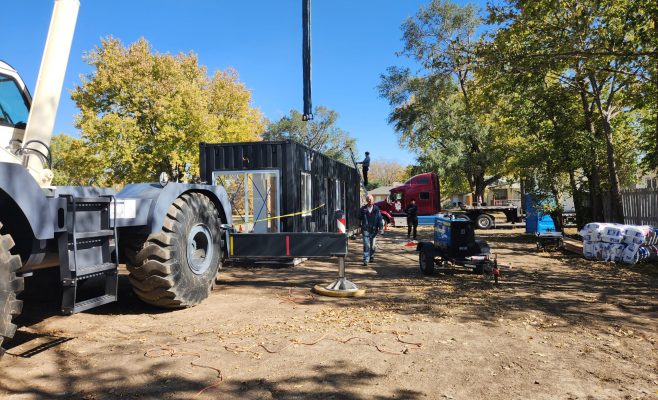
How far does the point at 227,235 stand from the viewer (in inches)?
269

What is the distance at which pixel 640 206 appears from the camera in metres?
13.8

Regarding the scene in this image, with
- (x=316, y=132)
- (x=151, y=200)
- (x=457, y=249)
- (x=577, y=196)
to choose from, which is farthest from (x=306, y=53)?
(x=316, y=132)

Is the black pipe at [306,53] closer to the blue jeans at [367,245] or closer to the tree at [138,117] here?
the blue jeans at [367,245]

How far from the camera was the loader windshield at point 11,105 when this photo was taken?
Result: 4652 mm

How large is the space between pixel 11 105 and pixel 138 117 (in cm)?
2382

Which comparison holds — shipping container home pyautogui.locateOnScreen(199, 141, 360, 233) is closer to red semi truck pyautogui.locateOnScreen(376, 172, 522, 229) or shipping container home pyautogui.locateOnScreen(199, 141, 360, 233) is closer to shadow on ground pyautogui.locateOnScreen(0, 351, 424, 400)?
shadow on ground pyautogui.locateOnScreen(0, 351, 424, 400)

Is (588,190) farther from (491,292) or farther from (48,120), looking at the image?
(48,120)

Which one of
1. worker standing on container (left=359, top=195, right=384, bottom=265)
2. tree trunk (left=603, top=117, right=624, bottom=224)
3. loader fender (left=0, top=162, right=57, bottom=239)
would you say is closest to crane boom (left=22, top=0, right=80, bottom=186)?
loader fender (left=0, top=162, right=57, bottom=239)

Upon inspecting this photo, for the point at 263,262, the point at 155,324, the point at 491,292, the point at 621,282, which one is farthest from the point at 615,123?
the point at 155,324

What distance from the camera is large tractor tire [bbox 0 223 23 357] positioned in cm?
335

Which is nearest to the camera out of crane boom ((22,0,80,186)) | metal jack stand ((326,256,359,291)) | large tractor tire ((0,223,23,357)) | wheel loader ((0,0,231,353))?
Result: large tractor tire ((0,223,23,357))

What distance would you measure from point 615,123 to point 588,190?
122 inches

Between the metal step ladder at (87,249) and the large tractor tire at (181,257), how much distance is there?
0.68m

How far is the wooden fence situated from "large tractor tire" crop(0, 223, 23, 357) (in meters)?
15.1
